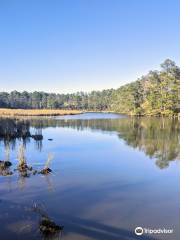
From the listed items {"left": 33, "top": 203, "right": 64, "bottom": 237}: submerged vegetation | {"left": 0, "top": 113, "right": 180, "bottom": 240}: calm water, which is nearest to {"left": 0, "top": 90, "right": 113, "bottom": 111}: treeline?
{"left": 0, "top": 113, "right": 180, "bottom": 240}: calm water

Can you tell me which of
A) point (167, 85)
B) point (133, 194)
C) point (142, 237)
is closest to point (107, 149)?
point (133, 194)

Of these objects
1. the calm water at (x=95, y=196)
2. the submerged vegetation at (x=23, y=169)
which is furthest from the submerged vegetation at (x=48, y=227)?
the submerged vegetation at (x=23, y=169)

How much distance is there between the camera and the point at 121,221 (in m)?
9.71

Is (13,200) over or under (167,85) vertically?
under

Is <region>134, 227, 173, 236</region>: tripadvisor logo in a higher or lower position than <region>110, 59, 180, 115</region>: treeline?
lower

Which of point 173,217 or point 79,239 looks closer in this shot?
point 79,239

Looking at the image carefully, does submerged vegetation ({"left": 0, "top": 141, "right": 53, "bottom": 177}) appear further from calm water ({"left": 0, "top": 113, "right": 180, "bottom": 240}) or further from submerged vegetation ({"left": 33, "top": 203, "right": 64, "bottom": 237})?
submerged vegetation ({"left": 33, "top": 203, "right": 64, "bottom": 237})

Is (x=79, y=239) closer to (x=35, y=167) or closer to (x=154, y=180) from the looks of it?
(x=154, y=180)

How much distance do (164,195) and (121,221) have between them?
141 inches

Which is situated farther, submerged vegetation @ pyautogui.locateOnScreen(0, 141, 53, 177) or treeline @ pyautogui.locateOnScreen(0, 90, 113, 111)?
treeline @ pyautogui.locateOnScreen(0, 90, 113, 111)

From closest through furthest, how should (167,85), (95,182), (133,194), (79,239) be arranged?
1. (79,239)
2. (133,194)
3. (95,182)
4. (167,85)

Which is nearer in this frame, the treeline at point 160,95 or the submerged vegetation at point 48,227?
the submerged vegetation at point 48,227

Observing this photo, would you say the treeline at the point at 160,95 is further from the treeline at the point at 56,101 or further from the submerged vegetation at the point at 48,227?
the submerged vegetation at the point at 48,227

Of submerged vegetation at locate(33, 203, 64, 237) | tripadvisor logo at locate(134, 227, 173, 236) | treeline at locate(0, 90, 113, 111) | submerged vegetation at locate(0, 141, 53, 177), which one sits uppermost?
treeline at locate(0, 90, 113, 111)
